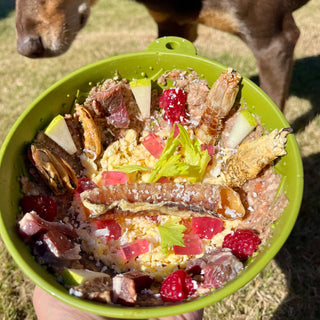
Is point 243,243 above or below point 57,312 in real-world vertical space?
above

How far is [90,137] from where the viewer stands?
1.19 meters

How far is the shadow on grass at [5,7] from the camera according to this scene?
373 centimetres

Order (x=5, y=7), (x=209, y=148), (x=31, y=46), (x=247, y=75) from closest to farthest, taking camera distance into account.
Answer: (x=209, y=148) < (x=31, y=46) < (x=247, y=75) < (x=5, y=7)

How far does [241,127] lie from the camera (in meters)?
1.17

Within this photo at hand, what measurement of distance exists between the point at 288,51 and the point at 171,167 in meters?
0.87

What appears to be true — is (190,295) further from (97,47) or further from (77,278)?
(97,47)

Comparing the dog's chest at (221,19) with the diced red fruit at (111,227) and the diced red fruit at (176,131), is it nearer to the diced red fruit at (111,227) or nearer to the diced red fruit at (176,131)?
the diced red fruit at (176,131)

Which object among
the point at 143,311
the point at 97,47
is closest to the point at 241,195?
the point at 143,311

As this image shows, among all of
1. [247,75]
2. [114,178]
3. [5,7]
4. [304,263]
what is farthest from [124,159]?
[5,7]

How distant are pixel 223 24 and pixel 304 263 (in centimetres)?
108

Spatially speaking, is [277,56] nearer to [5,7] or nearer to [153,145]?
[153,145]

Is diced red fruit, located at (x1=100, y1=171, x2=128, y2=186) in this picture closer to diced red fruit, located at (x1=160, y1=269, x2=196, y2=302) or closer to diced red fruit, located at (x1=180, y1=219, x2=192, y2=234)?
diced red fruit, located at (x1=180, y1=219, x2=192, y2=234)

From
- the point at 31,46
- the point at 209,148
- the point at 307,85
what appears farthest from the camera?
the point at 307,85

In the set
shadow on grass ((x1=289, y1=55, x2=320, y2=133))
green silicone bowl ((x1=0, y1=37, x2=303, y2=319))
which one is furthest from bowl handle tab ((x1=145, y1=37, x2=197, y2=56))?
shadow on grass ((x1=289, y1=55, x2=320, y2=133))
